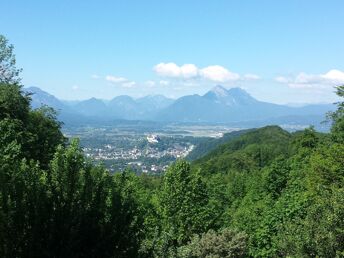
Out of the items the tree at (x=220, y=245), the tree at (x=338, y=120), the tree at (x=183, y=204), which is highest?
the tree at (x=338, y=120)

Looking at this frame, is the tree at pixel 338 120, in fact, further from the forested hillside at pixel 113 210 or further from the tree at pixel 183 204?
the tree at pixel 183 204

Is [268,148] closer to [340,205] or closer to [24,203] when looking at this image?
[340,205]

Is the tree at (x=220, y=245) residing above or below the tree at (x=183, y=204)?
below

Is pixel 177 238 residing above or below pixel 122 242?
below

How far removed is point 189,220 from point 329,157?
10.2m

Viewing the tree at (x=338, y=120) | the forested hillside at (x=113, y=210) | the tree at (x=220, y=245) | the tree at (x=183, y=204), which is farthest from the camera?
the tree at (x=338, y=120)

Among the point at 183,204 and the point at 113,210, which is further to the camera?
the point at 183,204

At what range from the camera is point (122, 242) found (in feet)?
33.1

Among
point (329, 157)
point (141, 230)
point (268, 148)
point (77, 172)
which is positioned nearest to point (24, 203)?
point (77, 172)

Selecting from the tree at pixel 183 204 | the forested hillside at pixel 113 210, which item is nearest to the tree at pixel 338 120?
the forested hillside at pixel 113 210

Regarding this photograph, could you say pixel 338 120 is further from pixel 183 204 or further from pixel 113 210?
pixel 113 210

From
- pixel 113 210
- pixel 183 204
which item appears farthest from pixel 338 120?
pixel 113 210

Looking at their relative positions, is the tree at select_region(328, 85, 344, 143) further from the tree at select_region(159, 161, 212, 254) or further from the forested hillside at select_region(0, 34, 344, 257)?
the tree at select_region(159, 161, 212, 254)

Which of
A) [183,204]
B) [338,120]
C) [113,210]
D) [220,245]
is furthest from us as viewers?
[338,120]
